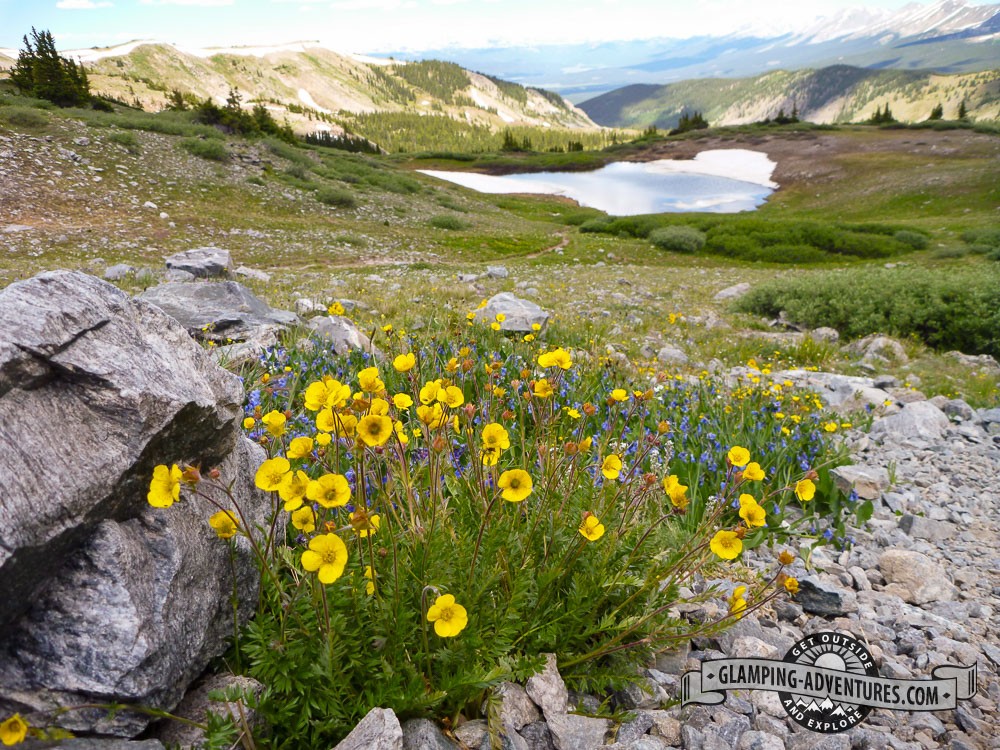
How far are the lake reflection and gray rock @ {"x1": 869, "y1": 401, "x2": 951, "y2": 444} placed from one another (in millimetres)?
53436

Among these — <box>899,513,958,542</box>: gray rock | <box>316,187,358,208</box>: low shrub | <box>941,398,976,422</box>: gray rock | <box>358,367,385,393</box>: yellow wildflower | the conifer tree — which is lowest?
<box>316,187,358,208</box>: low shrub

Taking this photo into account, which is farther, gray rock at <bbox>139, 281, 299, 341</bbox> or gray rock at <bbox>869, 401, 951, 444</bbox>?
gray rock at <bbox>139, 281, 299, 341</bbox>

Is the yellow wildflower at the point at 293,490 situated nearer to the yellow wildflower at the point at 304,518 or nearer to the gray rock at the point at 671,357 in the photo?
the yellow wildflower at the point at 304,518

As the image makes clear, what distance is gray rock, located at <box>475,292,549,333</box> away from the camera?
8.17 metres

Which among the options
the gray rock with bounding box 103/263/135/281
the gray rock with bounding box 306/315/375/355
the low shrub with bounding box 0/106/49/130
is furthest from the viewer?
the low shrub with bounding box 0/106/49/130

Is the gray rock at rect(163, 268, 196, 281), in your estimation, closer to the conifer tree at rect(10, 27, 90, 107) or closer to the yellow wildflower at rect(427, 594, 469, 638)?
the yellow wildflower at rect(427, 594, 469, 638)

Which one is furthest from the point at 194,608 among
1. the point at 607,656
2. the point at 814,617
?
the point at 814,617

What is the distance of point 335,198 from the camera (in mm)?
31219

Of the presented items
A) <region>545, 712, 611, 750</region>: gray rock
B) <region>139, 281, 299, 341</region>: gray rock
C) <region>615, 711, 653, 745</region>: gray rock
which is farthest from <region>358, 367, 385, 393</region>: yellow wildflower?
<region>139, 281, 299, 341</region>: gray rock

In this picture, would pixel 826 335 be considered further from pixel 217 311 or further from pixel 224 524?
pixel 224 524

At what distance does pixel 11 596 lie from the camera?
156 centimetres

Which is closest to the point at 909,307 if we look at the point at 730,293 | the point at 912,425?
the point at 730,293

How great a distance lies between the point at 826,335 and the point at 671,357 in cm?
475

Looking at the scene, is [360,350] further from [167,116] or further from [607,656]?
[167,116]
